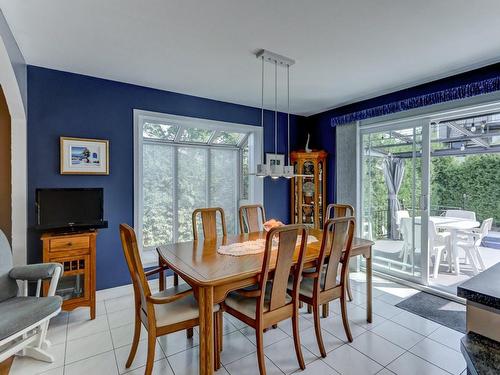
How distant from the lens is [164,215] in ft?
13.5

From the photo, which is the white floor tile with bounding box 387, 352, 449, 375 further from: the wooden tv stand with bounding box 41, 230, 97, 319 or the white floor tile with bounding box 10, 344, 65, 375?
the wooden tv stand with bounding box 41, 230, 97, 319

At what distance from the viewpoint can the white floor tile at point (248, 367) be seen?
6.38 ft

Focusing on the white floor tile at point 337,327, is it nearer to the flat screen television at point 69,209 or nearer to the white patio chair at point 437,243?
the white patio chair at point 437,243

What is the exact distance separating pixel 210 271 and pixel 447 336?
2206 millimetres

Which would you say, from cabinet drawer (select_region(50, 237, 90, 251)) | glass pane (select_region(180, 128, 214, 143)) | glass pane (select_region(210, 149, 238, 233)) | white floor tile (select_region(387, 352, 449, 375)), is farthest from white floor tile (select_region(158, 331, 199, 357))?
glass pane (select_region(180, 128, 214, 143))

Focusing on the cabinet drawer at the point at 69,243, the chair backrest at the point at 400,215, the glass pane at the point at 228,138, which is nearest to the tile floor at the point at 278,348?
the cabinet drawer at the point at 69,243

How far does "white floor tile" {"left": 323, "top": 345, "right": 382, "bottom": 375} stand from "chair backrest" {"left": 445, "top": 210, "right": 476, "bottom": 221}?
8.30 feet

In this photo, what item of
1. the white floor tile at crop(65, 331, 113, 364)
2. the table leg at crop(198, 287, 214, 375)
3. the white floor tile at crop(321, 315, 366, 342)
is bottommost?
the white floor tile at crop(65, 331, 113, 364)

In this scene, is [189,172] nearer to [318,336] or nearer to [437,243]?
[318,336]

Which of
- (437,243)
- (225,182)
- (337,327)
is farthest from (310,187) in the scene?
(337,327)

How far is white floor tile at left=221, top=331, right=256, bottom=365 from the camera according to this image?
212 centimetres

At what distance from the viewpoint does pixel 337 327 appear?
254cm

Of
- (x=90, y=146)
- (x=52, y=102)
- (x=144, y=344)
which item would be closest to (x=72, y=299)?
(x=144, y=344)

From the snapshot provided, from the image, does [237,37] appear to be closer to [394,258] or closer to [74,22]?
[74,22]
